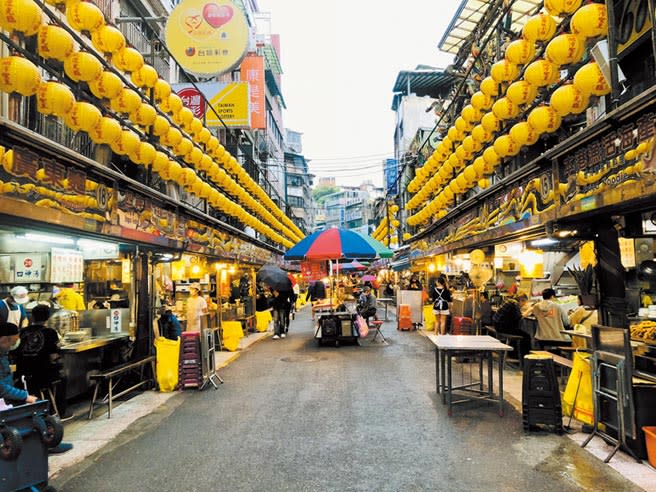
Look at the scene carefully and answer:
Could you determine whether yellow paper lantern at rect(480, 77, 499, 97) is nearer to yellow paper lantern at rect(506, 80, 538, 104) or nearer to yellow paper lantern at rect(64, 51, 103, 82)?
yellow paper lantern at rect(506, 80, 538, 104)

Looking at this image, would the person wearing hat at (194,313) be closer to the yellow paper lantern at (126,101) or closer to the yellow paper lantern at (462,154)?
the yellow paper lantern at (126,101)

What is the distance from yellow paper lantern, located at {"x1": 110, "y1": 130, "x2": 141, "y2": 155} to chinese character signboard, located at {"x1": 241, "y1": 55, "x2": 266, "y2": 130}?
16.2 metres

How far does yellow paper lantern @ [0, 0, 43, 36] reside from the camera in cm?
559

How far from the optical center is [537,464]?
5.52m

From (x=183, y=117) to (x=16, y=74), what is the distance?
19.5ft

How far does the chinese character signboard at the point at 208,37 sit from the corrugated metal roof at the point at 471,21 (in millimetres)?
7655

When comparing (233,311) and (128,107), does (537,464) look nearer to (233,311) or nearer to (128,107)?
(128,107)

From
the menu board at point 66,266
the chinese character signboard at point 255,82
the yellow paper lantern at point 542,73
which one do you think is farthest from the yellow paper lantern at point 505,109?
the chinese character signboard at point 255,82

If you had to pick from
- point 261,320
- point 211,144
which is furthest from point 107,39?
point 261,320

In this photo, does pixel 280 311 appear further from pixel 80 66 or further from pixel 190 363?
pixel 80 66

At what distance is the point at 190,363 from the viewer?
9.76 metres

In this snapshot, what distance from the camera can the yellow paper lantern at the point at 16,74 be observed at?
5547mm

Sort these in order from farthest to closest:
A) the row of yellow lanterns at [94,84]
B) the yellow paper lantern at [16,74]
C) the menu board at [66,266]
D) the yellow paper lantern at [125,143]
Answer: the menu board at [66,266]
the yellow paper lantern at [125,143]
the row of yellow lanterns at [94,84]
the yellow paper lantern at [16,74]

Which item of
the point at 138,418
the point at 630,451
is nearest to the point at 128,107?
the point at 138,418
